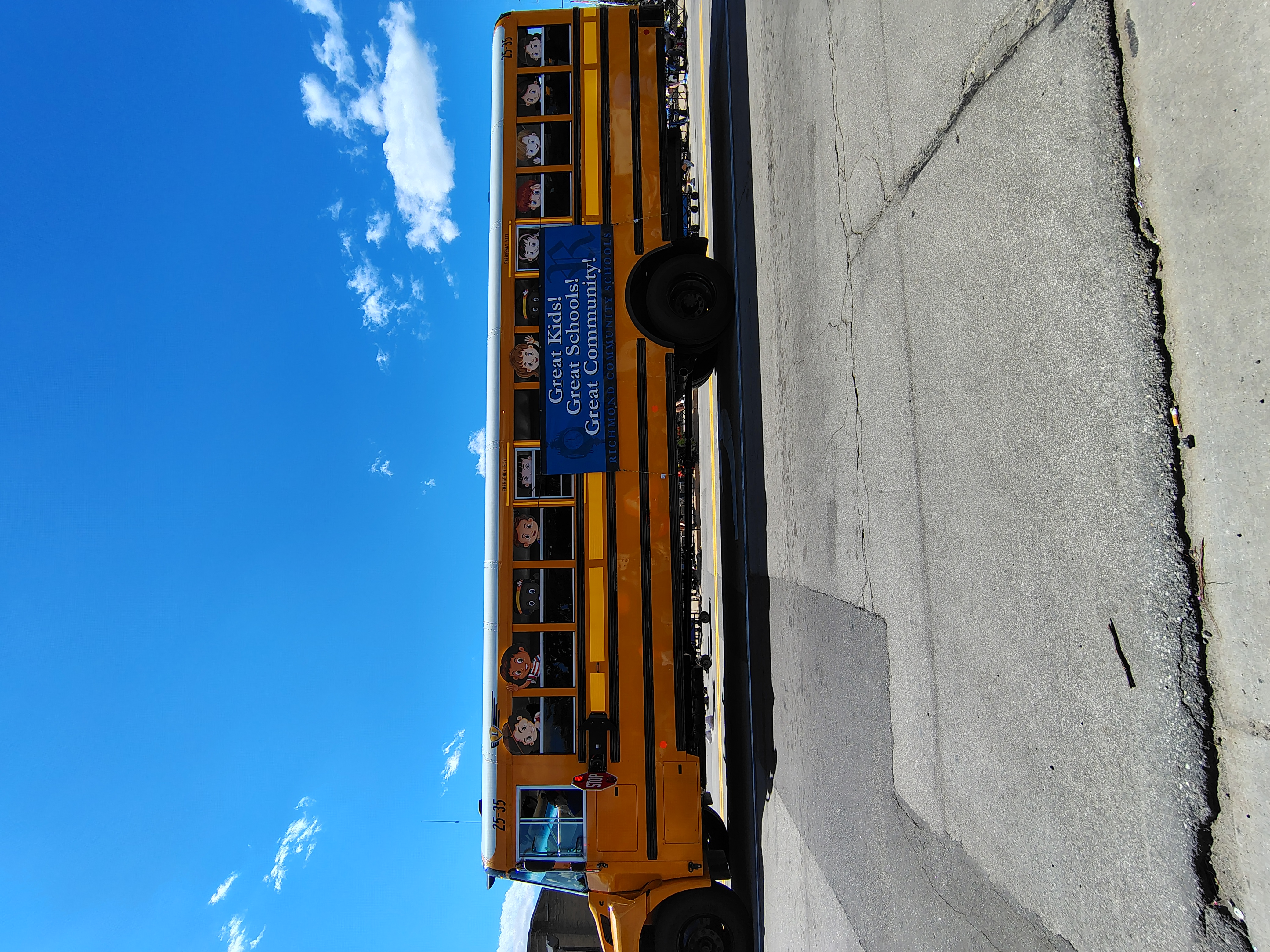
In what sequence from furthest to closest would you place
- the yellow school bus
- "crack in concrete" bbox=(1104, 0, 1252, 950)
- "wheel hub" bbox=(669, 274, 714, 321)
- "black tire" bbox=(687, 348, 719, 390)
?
"black tire" bbox=(687, 348, 719, 390) → "wheel hub" bbox=(669, 274, 714, 321) → the yellow school bus → "crack in concrete" bbox=(1104, 0, 1252, 950)

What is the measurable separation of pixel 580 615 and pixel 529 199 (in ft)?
13.3

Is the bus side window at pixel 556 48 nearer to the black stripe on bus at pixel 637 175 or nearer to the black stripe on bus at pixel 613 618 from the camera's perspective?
the black stripe on bus at pixel 637 175

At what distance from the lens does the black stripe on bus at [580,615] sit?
5605 millimetres

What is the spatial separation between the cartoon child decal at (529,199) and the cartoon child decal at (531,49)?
1.29 m

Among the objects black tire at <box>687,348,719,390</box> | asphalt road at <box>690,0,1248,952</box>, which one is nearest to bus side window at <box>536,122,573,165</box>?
asphalt road at <box>690,0,1248,952</box>

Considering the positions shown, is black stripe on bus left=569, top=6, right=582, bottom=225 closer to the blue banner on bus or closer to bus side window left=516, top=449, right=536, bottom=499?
the blue banner on bus

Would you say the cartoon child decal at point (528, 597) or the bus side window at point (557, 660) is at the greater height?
the cartoon child decal at point (528, 597)

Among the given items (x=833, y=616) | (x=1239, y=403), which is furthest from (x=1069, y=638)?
(x=833, y=616)

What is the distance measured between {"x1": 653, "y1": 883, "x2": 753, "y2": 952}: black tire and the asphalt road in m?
0.61

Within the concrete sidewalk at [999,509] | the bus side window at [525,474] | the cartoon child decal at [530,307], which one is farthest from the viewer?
the cartoon child decal at [530,307]

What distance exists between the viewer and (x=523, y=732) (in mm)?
5602

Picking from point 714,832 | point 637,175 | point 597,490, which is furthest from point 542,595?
point 637,175

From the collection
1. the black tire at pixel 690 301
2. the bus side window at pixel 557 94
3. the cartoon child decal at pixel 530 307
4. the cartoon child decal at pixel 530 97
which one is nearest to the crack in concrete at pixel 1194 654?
the black tire at pixel 690 301

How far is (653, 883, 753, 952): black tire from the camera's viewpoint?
18.4 feet
